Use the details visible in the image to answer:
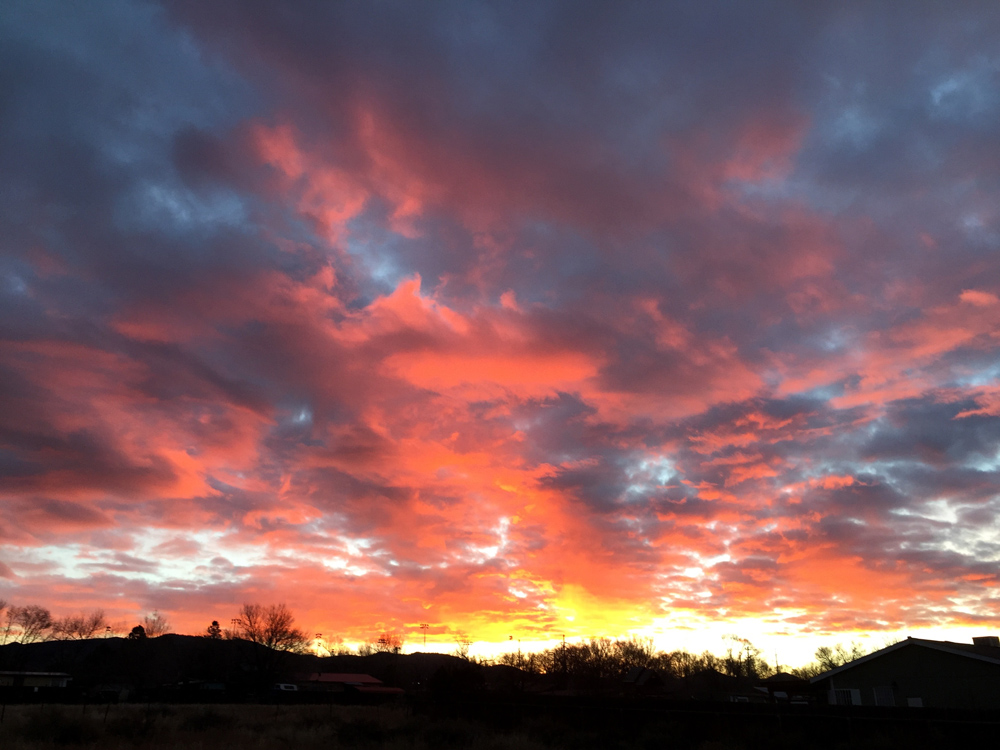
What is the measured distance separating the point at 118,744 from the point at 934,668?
36.7 meters

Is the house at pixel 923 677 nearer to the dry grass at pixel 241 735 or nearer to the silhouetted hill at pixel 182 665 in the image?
the dry grass at pixel 241 735

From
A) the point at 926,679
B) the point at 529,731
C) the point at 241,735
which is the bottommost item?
the point at 241,735

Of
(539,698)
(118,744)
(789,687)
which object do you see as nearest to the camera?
(118,744)

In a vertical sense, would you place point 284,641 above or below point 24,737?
above

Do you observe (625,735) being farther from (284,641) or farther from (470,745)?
(284,641)

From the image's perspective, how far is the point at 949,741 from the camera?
2112cm

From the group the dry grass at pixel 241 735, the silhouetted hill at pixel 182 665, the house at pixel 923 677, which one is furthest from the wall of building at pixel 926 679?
the silhouetted hill at pixel 182 665

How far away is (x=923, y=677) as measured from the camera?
3428 cm

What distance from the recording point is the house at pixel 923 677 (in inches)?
1251

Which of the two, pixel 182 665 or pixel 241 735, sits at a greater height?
pixel 182 665

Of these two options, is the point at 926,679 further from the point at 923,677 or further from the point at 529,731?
the point at 529,731

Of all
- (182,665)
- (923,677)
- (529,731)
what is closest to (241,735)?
(529,731)

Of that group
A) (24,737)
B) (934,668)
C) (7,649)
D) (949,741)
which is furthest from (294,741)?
(7,649)

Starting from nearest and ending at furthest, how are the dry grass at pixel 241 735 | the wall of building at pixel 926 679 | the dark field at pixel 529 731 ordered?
the dark field at pixel 529 731 → the dry grass at pixel 241 735 → the wall of building at pixel 926 679
